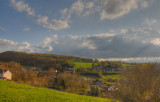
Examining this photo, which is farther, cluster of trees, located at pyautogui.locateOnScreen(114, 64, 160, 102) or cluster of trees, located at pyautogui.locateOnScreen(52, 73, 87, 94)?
cluster of trees, located at pyautogui.locateOnScreen(52, 73, 87, 94)

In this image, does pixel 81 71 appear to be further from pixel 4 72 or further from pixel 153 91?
pixel 153 91

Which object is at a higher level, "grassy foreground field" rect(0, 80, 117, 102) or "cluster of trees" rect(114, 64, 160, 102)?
"cluster of trees" rect(114, 64, 160, 102)

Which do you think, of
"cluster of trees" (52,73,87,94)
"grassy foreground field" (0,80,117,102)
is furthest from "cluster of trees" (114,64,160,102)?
"cluster of trees" (52,73,87,94)

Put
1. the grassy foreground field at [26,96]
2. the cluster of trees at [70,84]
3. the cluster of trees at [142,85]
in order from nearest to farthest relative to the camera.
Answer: the cluster of trees at [142,85] < the grassy foreground field at [26,96] < the cluster of trees at [70,84]

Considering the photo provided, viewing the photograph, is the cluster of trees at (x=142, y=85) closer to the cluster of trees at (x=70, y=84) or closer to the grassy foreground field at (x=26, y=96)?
the grassy foreground field at (x=26, y=96)

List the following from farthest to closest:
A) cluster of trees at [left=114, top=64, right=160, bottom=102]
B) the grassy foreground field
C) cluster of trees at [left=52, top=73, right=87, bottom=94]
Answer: cluster of trees at [left=52, top=73, right=87, bottom=94] → the grassy foreground field → cluster of trees at [left=114, top=64, right=160, bottom=102]

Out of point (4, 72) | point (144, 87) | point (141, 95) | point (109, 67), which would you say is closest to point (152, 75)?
point (144, 87)

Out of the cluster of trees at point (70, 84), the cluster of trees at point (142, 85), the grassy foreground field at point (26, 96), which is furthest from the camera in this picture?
the cluster of trees at point (70, 84)

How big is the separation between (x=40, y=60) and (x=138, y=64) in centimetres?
9682

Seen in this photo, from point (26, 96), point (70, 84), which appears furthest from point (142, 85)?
point (70, 84)

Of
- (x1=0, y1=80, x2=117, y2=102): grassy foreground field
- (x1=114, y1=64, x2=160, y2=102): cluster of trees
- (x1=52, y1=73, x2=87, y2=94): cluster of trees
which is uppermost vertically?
(x1=114, y1=64, x2=160, y2=102): cluster of trees

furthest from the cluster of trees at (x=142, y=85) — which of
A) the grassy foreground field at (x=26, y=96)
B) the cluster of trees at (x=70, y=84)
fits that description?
the cluster of trees at (x=70, y=84)

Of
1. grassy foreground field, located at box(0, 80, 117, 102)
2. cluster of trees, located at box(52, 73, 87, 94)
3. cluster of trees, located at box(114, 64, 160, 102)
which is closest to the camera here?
cluster of trees, located at box(114, 64, 160, 102)

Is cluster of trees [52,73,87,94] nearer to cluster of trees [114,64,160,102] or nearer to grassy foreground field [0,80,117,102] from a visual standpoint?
grassy foreground field [0,80,117,102]
